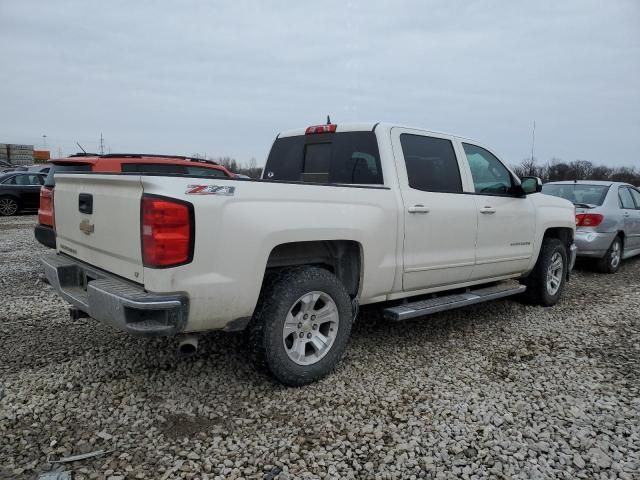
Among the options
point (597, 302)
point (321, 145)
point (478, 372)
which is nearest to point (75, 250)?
point (321, 145)

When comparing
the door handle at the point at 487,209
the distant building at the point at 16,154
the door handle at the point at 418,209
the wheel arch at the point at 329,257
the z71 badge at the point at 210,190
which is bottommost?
the wheel arch at the point at 329,257

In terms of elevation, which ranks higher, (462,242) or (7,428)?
(462,242)

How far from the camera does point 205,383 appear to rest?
3.46 metres

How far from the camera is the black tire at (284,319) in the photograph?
3137 mm

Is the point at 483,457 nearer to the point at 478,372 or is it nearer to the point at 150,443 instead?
the point at 478,372

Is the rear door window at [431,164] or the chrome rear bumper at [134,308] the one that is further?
the rear door window at [431,164]

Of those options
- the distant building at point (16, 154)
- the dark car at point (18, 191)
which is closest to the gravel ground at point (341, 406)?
the dark car at point (18, 191)

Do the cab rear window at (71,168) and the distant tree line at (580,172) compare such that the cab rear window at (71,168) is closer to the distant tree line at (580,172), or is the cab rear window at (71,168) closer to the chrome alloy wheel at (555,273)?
the chrome alloy wheel at (555,273)

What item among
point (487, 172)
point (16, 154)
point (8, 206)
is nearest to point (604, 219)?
point (487, 172)

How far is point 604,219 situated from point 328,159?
5.54m

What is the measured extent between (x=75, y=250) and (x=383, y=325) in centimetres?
298

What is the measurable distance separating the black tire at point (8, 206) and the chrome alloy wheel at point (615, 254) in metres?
16.9

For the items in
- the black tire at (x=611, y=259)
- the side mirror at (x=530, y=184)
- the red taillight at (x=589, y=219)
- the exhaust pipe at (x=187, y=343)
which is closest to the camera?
the exhaust pipe at (x=187, y=343)

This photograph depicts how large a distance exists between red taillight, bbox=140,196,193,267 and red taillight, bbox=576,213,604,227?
Result: 7.10m
